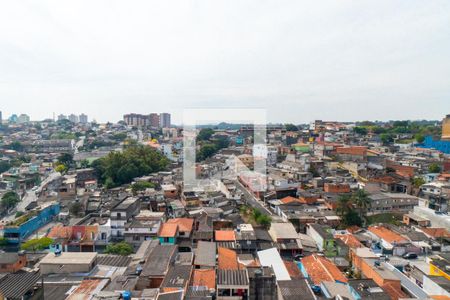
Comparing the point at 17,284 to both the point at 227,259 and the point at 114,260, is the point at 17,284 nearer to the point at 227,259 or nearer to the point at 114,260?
the point at 114,260

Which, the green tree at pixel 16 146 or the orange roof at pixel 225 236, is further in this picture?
the green tree at pixel 16 146

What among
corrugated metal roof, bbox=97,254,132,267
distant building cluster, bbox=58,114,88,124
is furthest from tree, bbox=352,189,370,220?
distant building cluster, bbox=58,114,88,124

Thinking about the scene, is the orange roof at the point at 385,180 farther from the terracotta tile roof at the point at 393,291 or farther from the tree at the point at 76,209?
the tree at the point at 76,209

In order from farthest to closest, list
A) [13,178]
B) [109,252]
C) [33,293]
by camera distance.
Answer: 1. [13,178]
2. [109,252]
3. [33,293]

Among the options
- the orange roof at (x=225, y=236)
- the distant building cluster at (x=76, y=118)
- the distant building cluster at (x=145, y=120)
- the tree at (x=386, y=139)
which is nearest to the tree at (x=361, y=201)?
the orange roof at (x=225, y=236)

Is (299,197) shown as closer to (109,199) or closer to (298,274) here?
(298,274)


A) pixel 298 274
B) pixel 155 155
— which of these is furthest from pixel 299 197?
pixel 155 155
